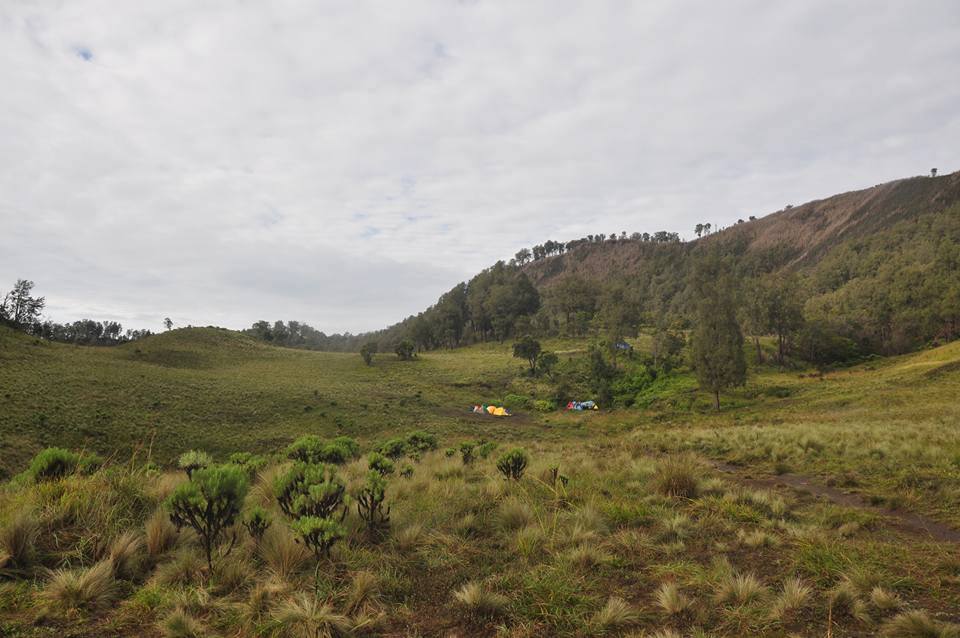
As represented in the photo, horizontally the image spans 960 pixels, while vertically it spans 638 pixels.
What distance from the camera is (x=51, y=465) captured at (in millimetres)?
6691

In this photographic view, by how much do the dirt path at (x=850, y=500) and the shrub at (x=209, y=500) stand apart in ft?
33.0

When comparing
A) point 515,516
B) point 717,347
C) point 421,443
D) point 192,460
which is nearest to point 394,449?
point 421,443

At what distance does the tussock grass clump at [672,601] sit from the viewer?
391cm

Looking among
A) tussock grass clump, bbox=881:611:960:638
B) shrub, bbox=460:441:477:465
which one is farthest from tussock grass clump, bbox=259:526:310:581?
shrub, bbox=460:441:477:465

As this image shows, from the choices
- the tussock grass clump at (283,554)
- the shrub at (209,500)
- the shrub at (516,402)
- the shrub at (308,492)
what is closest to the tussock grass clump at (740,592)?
the shrub at (308,492)

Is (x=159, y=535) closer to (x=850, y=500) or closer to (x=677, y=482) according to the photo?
(x=677, y=482)

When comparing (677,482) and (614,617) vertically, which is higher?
(614,617)

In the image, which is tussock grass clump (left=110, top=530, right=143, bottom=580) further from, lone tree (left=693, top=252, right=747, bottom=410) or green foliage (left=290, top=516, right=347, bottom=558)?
lone tree (left=693, top=252, right=747, bottom=410)

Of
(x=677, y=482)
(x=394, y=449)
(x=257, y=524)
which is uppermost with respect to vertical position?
(x=257, y=524)

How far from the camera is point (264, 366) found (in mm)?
58812

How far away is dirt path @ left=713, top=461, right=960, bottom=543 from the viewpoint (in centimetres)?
689

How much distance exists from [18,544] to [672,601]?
21.9 ft

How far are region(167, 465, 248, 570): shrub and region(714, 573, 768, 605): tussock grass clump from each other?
532 cm

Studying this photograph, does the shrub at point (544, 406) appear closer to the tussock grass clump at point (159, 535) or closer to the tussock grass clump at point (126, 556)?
the tussock grass clump at point (159, 535)
